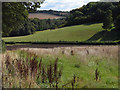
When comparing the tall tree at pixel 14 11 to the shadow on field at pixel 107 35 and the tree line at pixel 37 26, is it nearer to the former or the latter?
the shadow on field at pixel 107 35

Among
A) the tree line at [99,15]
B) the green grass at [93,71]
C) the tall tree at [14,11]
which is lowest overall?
the green grass at [93,71]

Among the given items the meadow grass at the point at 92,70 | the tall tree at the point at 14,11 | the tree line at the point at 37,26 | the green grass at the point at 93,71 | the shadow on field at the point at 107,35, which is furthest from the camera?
the tree line at the point at 37,26

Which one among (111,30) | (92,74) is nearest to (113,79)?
(92,74)

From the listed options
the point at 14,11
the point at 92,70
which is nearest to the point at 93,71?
the point at 92,70

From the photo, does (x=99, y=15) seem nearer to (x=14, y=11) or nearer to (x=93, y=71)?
(x=14, y=11)

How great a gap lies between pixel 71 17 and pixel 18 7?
9863 centimetres

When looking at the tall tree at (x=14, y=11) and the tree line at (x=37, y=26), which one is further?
the tree line at (x=37, y=26)

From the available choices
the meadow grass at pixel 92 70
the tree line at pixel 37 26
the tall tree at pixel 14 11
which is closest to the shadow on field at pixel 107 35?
the tree line at pixel 37 26

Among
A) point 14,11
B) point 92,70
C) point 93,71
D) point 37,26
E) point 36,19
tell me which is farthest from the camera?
point 37,26

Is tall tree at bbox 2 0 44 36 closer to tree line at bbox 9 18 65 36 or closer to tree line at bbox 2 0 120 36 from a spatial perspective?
tree line at bbox 2 0 120 36

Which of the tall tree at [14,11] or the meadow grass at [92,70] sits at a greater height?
the tall tree at [14,11]

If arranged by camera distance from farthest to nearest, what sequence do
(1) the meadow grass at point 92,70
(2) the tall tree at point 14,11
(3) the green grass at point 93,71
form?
(2) the tall tree at point 14,11
(1) the meadow grass at point 92,70
(3) the green grass at point 93,71

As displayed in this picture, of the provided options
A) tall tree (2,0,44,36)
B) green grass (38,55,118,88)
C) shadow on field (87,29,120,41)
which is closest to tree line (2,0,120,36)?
tall tree (2,0,44,36)

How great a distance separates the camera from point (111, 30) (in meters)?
71.7
